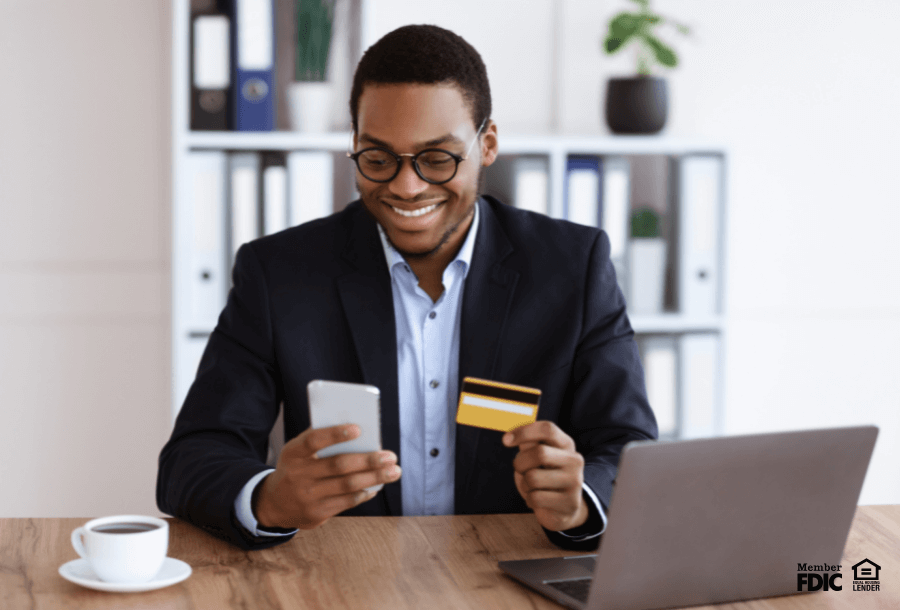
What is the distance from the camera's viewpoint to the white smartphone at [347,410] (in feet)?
3.53

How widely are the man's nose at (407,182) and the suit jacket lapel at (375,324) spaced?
171mm

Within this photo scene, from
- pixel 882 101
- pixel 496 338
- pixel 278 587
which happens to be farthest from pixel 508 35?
pixel 278 587

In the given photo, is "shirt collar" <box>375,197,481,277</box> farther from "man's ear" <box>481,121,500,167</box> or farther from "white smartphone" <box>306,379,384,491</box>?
"white smartphone" <box>306,379,384,491</box>

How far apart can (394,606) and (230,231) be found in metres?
1.59

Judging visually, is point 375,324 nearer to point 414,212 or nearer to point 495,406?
point 414,212

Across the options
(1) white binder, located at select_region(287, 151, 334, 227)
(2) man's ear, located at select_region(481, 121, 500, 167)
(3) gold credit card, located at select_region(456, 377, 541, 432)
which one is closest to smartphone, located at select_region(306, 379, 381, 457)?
(3) gold credit card, located at select_region(456, 377, 541, 432)

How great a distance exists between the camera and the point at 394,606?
104 cm

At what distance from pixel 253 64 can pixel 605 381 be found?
1.35m

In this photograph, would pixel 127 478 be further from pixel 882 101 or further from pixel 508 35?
pixel 882 101

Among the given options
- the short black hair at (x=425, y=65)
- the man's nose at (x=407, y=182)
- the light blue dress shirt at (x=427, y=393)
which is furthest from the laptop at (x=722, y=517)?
the short black hair at (x=425, y=65)

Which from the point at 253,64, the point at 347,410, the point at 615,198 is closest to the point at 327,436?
the point at 347,410

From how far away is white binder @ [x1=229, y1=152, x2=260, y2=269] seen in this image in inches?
96.5

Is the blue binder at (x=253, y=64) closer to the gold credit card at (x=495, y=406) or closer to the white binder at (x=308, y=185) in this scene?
the white binder at (x=308, y=185)

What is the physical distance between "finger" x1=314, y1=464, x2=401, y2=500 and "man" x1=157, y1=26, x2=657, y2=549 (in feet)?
1.15
